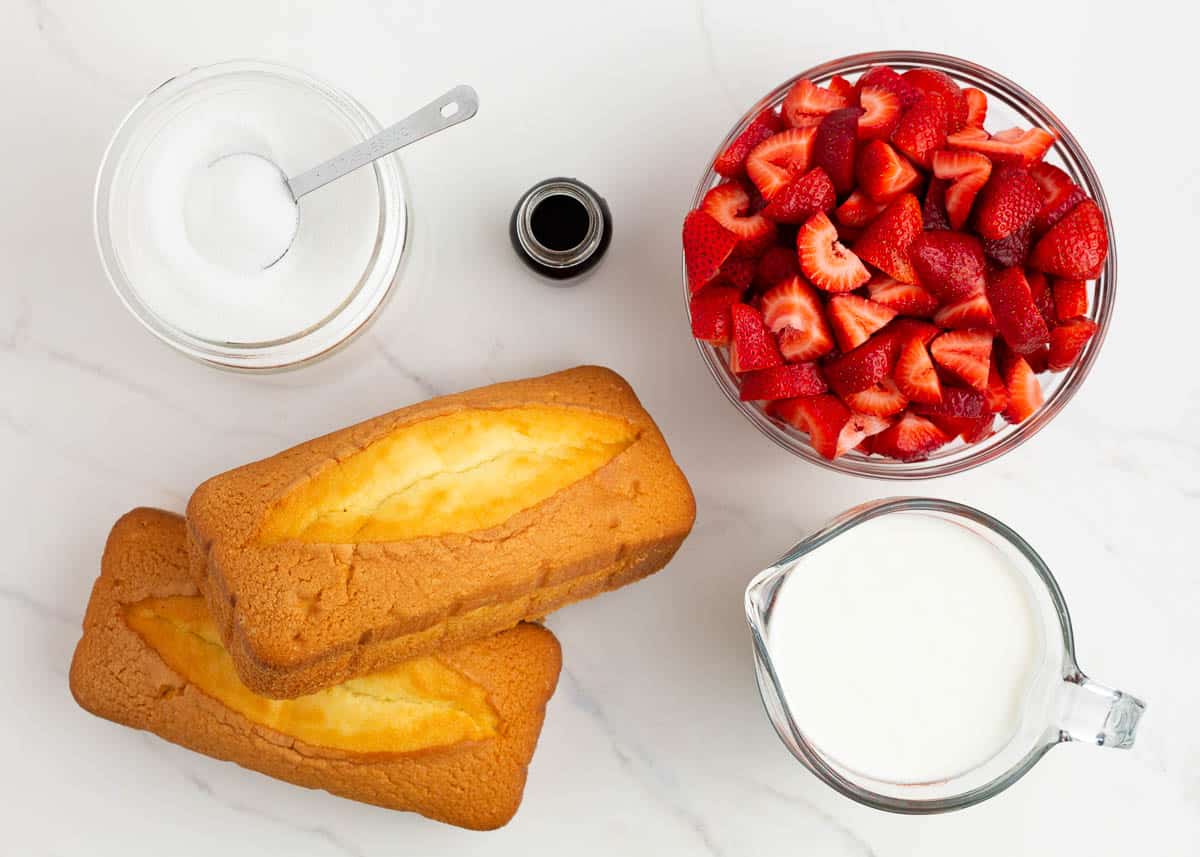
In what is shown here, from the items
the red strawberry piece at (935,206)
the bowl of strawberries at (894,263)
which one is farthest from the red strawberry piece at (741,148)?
the red strawberry piece at (935,206)

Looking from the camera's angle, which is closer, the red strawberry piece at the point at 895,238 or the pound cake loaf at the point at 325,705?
the red strawberry piece at the point at 895,238

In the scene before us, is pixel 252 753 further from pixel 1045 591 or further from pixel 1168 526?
pixel 1168 526

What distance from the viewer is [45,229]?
1741 mm

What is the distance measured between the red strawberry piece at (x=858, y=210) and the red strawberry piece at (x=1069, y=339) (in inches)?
12.1

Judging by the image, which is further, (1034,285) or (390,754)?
(390,754)

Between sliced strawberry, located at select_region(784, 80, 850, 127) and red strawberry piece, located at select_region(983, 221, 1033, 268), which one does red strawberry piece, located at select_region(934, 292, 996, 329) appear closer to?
red strawberry piece, located at select_region(983, 221, 1033, 268)

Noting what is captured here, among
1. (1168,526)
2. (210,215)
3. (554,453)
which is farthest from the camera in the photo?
(1168,526)

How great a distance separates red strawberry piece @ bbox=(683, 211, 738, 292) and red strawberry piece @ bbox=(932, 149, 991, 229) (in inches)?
11.2

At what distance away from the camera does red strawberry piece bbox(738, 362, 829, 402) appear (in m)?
1.43

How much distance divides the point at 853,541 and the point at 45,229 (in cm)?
142

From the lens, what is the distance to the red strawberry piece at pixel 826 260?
136 cm

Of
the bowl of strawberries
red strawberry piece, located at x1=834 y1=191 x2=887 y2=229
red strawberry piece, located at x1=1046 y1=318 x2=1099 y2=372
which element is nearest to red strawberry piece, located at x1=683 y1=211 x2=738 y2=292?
the bowl of strawberries

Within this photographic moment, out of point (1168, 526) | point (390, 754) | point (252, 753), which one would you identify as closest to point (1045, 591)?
point (1168, 526)

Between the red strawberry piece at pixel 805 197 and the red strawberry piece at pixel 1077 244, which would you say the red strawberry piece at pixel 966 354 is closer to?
the red strawberry piece at pixel 1077 244
